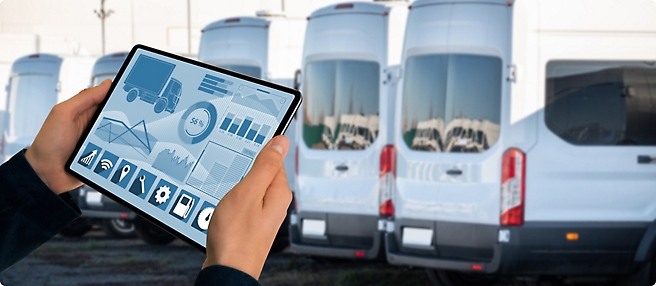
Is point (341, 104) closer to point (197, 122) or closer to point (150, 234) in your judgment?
point (150, 234)

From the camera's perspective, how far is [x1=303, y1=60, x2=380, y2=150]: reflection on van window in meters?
9.59

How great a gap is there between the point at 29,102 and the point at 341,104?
7.49 metres

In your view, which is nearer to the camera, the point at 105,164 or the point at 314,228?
the point at 105,164

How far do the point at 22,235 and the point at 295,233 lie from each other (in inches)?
313

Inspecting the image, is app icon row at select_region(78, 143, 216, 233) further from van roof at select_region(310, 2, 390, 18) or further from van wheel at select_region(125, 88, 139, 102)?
van roof at select_region(310, 2, 390, 18)

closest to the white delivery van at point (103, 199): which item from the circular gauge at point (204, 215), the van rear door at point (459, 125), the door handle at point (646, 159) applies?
the van rear door at point (459, 125)

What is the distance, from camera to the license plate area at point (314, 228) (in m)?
9.63

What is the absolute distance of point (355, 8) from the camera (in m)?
9.66

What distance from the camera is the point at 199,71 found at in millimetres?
2277

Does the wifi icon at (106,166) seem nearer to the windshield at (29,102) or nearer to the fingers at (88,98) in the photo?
the fingers at (88,98)

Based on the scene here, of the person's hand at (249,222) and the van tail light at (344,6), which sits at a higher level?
the van tail light at (344,6)

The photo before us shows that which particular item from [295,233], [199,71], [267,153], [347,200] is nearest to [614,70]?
[347,200]

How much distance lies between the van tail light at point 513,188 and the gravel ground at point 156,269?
2238mm

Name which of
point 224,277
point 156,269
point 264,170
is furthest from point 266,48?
point 224,277
